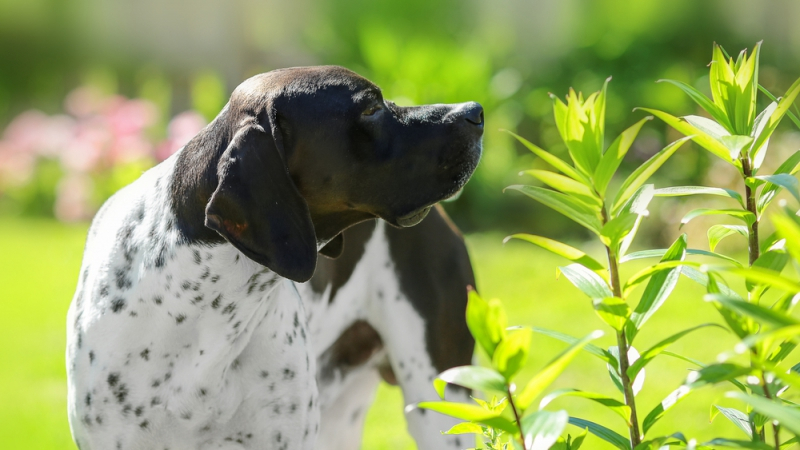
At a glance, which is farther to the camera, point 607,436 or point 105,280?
point 105,280

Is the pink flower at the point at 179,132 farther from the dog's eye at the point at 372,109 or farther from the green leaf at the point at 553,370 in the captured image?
the green leaf at the point at 553,370

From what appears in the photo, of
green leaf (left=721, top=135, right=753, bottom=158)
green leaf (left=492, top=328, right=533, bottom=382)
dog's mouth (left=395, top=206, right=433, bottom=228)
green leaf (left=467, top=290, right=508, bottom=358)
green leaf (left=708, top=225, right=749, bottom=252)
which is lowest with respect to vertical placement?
green leaf (left=492, top=328, right=533, bottom=382)

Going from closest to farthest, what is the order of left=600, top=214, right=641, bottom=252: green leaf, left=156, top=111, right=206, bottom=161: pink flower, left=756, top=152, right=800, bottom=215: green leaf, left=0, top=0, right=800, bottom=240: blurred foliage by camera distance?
left=600, top=214, right=641, bottom=252: green leaf → left=756, top=152, right=800, bottom=215: green leaf → left=156, top=111, right=206, bottom=161: pink flower → left=0, top=0, right=800, bottom=240: blurred foliage

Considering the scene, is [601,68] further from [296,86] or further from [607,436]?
[607,436]

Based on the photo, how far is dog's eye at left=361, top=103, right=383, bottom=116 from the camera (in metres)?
2.22

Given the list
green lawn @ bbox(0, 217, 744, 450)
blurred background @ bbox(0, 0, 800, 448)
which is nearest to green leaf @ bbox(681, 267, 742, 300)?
green lawn @ bbox(0, 217, 744, 450)

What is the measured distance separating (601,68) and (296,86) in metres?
6.02

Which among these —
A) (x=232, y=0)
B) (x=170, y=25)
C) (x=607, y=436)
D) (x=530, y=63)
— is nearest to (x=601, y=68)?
(x=530, y=63)

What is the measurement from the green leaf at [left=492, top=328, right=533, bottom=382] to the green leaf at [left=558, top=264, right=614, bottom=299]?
10.1 inches

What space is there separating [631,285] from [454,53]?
6333mm

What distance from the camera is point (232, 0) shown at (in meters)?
9.87

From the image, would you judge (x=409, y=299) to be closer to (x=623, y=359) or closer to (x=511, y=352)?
(x=623, y=359)

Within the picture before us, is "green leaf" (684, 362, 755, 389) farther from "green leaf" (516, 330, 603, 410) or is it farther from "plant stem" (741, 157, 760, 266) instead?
"plant stem" (741, 157, 760, 266)

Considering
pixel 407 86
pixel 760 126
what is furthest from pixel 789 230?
pixel 407 86
